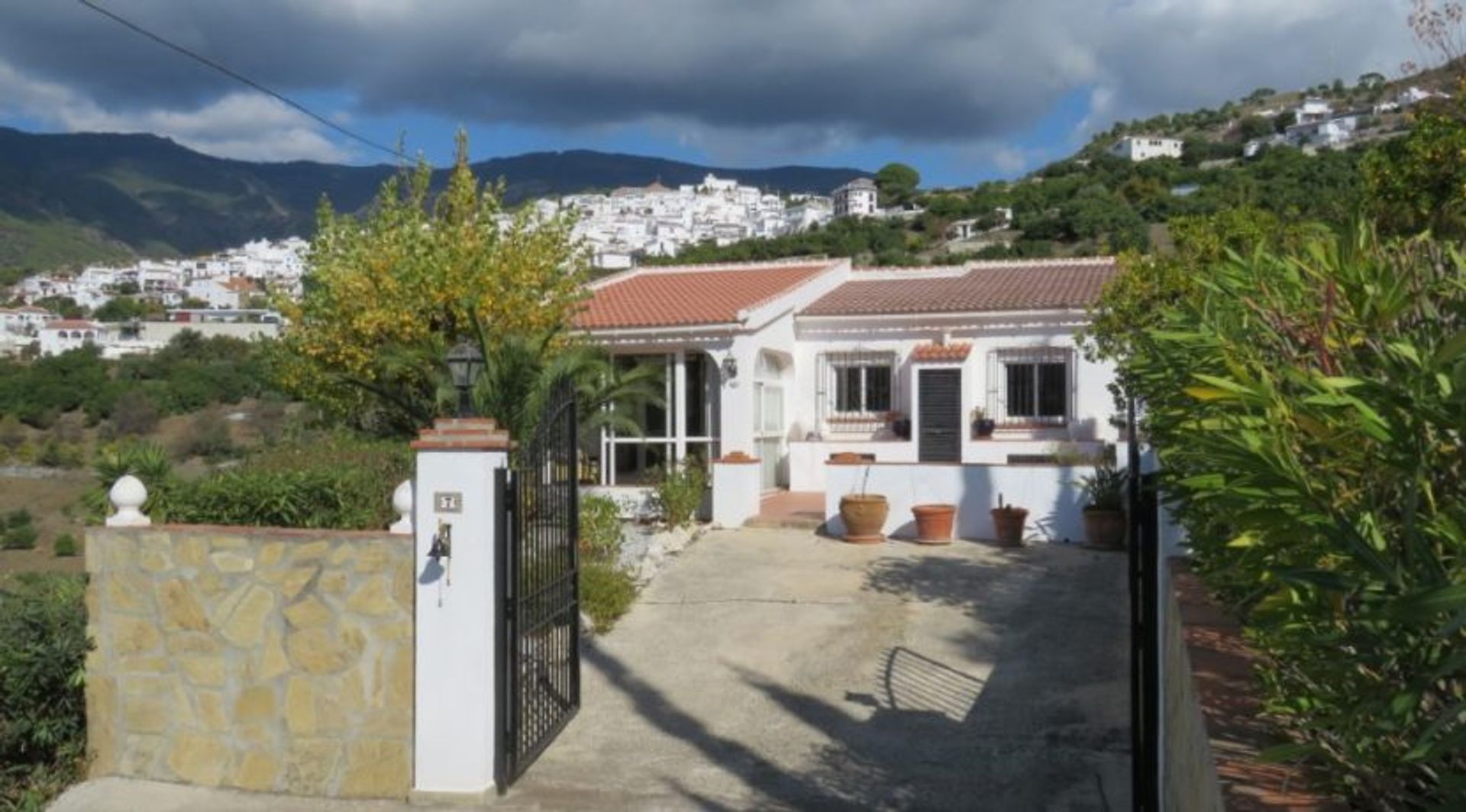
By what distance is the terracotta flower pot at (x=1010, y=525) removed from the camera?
1535cm

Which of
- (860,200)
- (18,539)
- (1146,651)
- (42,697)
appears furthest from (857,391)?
(860,200)

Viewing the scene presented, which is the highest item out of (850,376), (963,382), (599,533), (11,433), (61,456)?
(850,376)

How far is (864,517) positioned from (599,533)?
12.7ft

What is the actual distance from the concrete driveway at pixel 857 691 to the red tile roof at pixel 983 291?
7321 mm

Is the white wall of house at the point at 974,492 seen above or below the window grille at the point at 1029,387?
below

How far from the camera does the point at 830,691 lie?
9680mm

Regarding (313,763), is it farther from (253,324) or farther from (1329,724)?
(253,324)

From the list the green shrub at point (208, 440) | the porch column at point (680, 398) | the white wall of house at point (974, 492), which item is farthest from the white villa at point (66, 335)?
the white wall of house at point (974, 492)

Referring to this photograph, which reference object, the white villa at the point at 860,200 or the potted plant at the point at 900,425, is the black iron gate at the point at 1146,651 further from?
the white villa at the point at 860,200

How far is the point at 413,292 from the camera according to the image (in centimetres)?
1700

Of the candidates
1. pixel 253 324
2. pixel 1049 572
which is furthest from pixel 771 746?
pixel 253 324

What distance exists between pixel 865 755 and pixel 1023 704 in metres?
1.56

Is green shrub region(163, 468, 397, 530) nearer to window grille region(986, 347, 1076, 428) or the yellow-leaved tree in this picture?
the yellow-leaved tree

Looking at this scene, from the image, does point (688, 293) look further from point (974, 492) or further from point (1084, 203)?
point (1084, 203)
